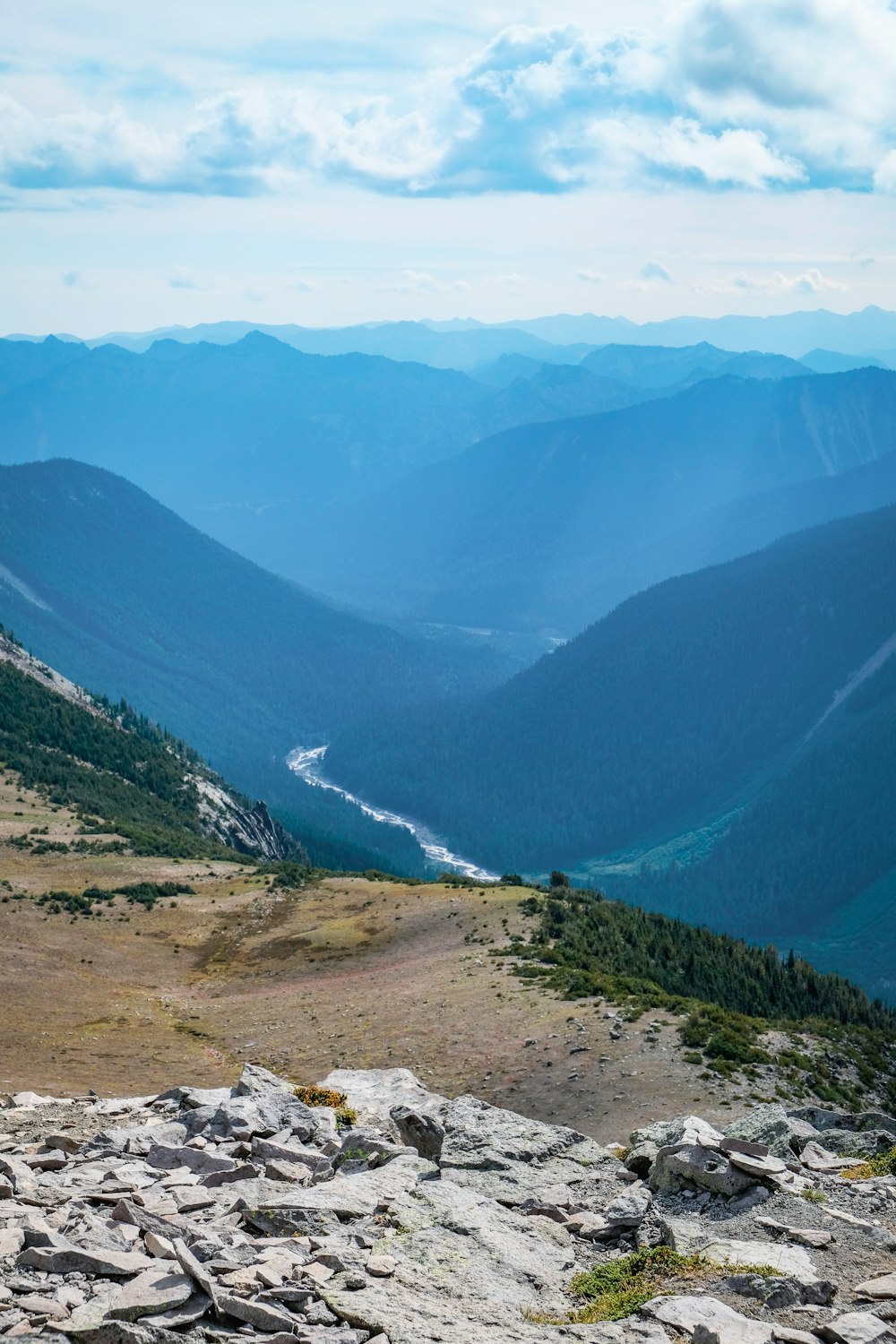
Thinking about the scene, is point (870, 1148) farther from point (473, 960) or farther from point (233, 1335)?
point (473, 960)

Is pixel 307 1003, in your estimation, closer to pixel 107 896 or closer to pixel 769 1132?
pixel 107 896

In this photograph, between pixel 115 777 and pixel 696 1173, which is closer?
pixel 696 1173

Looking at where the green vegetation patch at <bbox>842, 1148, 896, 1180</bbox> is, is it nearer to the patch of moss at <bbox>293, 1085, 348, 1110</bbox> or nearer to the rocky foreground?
the rocky foreground

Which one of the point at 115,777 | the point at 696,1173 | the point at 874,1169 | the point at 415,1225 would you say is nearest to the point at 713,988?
the point at 874,1169

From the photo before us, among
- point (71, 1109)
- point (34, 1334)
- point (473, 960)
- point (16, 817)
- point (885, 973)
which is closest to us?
point (34, 1334)

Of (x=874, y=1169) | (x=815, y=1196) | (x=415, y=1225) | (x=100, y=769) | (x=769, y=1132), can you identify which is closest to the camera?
(x=415, y=1225)

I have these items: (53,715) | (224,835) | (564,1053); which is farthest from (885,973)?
(564,1053)

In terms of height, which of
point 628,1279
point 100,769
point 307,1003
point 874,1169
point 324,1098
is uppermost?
point 100,769

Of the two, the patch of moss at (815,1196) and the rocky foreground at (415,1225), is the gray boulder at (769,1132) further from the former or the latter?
the patch of moss at (815,1196)
